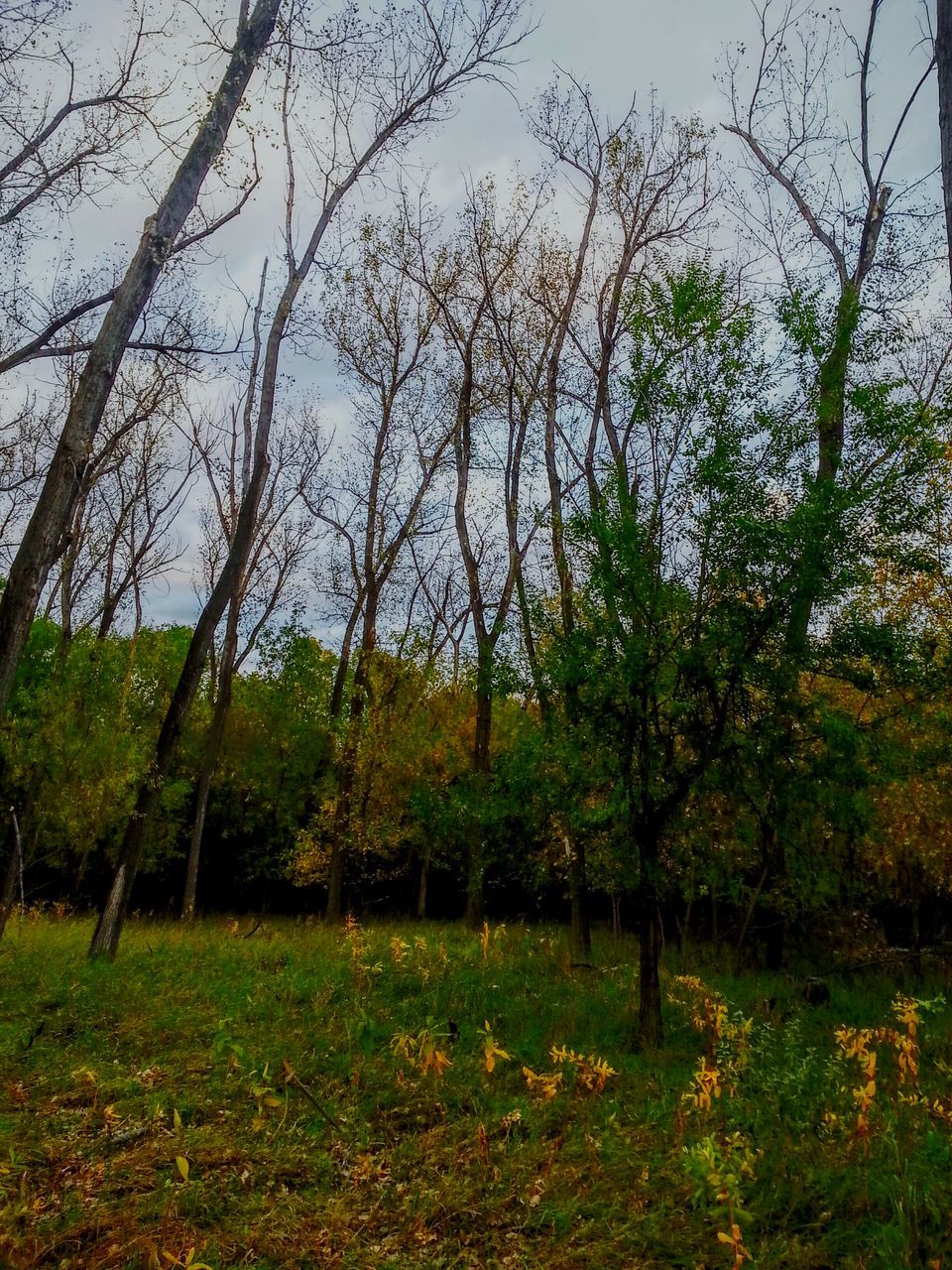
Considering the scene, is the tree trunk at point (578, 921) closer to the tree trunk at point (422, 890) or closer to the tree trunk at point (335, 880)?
the tree trunk at point (335, 880)

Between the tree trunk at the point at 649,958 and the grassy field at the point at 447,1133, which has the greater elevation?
the tree trunk at the point at 649,958

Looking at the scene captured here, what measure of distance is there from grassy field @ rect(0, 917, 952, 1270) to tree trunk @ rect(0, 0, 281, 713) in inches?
116

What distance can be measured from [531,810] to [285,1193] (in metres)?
4.36

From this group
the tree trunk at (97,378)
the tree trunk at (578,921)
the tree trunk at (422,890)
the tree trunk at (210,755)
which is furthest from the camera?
the tree trunk at (422,890)

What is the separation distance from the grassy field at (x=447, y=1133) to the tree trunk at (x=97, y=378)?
295cm

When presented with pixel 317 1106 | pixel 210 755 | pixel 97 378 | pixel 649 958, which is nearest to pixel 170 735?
pixel 317 1106

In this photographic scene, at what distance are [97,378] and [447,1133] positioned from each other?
5759mm

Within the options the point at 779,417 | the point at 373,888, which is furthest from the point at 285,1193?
the point at 373,888

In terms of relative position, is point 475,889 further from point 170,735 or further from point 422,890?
point 422,890

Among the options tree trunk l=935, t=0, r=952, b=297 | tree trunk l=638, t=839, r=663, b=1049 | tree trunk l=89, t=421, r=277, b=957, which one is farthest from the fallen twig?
tree trunk l=935, t=0, r=952, b=297

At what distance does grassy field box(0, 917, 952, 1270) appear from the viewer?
381 cm

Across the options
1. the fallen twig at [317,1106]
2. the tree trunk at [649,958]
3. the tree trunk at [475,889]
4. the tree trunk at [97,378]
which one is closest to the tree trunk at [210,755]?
the tree trunk at [475,889]

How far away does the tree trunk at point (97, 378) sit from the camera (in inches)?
180

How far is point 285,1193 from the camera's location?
4.24 m
